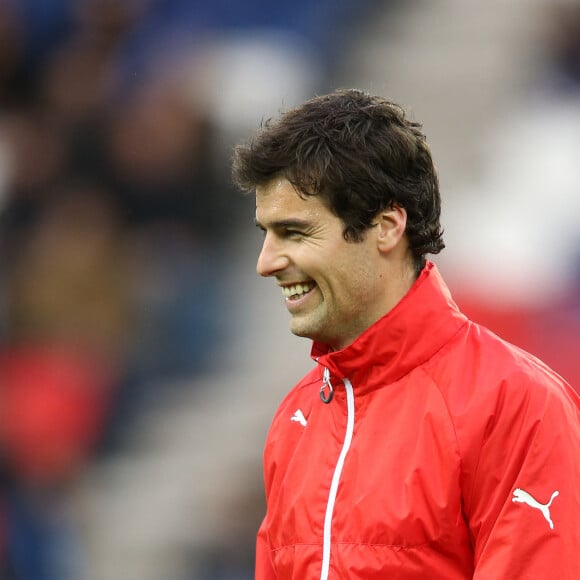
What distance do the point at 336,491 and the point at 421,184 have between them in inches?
24.1

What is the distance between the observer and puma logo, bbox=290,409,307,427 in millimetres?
2248

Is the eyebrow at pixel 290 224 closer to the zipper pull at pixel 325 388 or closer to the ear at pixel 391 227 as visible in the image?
the ear at pixel 391 227

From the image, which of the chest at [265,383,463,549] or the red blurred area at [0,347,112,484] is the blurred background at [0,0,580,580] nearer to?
the red blurred area at [0,347,112,484]

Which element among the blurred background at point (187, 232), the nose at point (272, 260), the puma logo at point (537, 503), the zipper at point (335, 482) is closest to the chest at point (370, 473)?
the zipper at point (335, 482)

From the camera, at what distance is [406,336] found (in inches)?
80.0

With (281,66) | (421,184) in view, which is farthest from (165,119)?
(421,184)

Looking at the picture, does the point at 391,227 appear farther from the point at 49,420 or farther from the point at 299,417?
the point at 49,420

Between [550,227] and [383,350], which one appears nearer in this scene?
[383,350]

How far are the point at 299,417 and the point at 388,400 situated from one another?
0.28m

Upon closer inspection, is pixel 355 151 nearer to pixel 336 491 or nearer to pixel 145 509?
pixel 336 491

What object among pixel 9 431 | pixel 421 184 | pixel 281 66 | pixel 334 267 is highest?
pixel 281 66

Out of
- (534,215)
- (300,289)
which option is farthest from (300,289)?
(534,215)

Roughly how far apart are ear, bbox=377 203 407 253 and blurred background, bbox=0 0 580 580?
206cm

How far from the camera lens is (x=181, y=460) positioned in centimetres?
429
